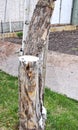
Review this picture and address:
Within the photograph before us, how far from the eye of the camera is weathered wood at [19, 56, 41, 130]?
2.60 meters

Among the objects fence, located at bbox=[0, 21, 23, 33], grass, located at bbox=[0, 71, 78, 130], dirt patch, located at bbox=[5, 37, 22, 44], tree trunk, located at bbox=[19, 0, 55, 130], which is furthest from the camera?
fence, located at bbox=[0, 21, 23, 33]

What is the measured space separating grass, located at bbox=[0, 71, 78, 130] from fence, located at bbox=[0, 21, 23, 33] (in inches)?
108

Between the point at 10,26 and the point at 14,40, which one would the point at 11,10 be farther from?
the point at 14,40

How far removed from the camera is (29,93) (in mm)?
2686

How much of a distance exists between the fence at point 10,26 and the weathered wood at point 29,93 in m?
4.55

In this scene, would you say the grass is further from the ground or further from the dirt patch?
the dirt patch

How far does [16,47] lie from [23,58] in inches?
106

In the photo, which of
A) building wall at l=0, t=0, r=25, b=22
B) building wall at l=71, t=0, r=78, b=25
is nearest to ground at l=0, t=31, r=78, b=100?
building wall at l=0, t=0, r=25, b=22

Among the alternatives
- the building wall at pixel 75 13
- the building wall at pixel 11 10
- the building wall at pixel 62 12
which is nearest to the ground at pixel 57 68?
the building wall at pixel 11 10

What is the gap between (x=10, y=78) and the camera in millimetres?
5023

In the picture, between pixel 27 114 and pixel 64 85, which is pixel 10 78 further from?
pixel 27 114

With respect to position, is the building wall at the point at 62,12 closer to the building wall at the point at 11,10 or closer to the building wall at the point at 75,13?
the building wall at the point at 75,13

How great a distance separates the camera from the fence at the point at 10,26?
286 inches

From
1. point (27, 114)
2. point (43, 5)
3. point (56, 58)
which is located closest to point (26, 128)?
point (27, 114)
